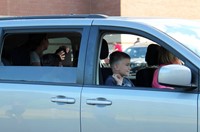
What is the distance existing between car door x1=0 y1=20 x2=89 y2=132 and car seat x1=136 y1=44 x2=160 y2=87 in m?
0.86

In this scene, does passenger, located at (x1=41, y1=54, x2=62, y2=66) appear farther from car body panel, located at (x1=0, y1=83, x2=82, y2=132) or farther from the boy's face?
the boy's face

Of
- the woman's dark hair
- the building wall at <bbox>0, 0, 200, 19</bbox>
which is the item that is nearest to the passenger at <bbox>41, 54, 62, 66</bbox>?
the woman's dark hair

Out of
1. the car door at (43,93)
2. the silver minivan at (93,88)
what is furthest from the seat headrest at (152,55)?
the car door at (43,93)

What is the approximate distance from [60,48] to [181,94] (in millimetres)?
2314

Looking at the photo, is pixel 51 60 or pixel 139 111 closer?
pixel 139 111

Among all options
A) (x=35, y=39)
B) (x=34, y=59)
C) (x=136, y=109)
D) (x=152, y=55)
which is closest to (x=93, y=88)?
(x=136, y=109)

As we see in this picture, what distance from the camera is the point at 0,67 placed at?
160 inches

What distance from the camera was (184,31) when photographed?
359cm

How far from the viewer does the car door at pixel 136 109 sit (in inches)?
124

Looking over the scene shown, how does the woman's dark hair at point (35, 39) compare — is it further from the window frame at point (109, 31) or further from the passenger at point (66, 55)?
the window frame at point (109, 31)

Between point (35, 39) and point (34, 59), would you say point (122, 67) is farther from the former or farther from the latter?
point (35, 39)

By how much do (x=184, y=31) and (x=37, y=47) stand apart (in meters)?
1.76

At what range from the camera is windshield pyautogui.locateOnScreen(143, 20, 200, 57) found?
3376 millimetres

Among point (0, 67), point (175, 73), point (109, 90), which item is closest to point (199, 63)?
point (175, 73)
